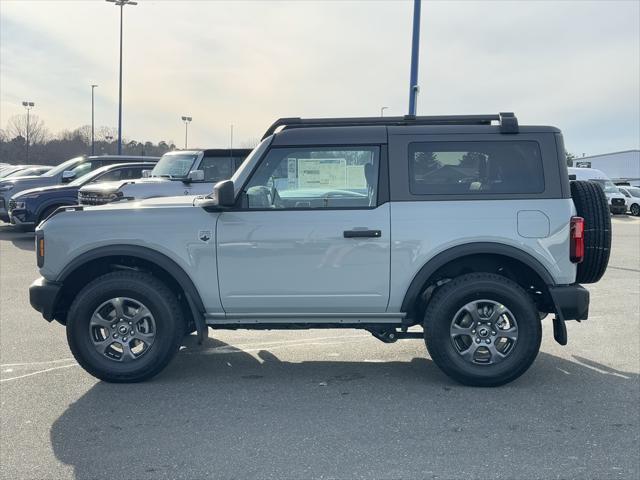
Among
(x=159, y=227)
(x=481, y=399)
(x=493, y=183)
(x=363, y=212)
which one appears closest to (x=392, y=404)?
(x=481, y=399)

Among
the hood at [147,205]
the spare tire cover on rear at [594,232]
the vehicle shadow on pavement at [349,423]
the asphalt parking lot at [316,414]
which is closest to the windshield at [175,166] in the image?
the asphalt parking lot at [316,414]

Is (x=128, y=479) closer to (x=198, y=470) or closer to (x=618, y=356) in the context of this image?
(x=198, y=470)

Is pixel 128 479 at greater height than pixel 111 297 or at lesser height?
lesser

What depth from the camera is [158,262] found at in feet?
15.8

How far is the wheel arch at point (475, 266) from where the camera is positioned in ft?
15.5

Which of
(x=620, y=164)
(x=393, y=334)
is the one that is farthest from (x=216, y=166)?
(x=620, y=164)

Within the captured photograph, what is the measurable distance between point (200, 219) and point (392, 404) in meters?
1.99

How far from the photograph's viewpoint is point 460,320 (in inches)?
189

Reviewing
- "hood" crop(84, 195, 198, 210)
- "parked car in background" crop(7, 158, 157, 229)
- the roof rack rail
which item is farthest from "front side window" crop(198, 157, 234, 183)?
the roof rack rail

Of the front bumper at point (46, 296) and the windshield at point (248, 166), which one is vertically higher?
the windshield at point (248, 166)

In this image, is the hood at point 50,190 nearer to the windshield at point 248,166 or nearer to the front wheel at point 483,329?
the windshield at point 248,166

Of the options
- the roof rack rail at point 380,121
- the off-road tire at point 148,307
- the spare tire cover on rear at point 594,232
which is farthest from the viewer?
the roof rack rail at point 380,121

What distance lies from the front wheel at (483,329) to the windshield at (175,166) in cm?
775

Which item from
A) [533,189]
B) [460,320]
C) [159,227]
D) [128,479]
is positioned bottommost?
[128,479]
